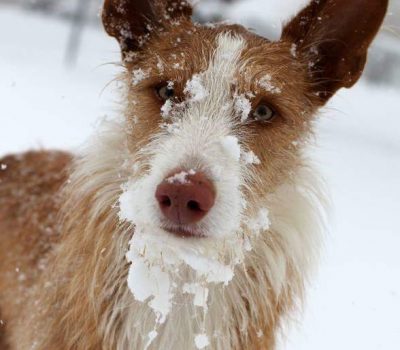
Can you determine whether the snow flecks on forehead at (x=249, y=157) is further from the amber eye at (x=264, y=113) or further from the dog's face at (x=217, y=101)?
the amber eye at (x=264, y=113)

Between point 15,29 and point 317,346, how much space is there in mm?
18301

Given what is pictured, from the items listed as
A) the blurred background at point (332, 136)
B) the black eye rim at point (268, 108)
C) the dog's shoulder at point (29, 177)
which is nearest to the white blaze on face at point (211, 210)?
the black eye rim at point (268, 108)

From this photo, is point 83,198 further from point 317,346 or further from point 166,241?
point 317,346

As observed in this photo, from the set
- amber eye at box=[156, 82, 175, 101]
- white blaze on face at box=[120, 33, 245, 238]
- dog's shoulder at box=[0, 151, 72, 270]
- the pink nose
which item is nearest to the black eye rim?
white blaze on face at box=[120, 33, 245, 238]

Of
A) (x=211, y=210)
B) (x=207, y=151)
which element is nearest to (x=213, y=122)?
(x=207, y=151)

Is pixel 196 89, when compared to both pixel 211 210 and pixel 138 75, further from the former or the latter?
pixel 211 210

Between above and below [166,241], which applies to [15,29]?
below

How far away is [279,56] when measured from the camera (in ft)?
10.3

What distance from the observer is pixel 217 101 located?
284 centimetres

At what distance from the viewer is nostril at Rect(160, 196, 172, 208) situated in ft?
7.71

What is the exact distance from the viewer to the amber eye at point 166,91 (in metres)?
2.91

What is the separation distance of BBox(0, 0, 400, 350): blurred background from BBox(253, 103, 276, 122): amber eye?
1.69ft

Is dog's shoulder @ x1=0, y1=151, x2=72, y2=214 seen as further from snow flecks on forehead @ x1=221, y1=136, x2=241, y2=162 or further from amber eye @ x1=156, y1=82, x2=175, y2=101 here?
snow flecks on forehead @ x1=221, y1=136, x2=241, y2=162

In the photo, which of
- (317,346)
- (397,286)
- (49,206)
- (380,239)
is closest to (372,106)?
(380,239)
